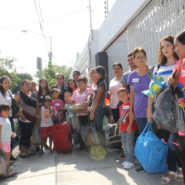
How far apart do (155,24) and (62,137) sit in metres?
3.17

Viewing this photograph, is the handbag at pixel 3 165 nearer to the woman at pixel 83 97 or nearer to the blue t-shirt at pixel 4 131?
the blue t-shirt at pixel 4 131

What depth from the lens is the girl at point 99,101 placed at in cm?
446

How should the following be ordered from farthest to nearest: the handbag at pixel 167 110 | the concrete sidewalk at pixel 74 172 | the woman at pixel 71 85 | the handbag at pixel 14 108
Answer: the woman at pixel 71 85 < the handbag at pixel 14 108 < the concrete sidewalk at pixel 74 172 < the handbag at pixel 167 110

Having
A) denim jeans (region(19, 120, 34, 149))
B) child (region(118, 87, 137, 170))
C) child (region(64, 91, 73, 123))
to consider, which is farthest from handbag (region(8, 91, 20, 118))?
child (region(118, 87, 137, 170))

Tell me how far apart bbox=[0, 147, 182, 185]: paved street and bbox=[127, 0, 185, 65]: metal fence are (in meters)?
2.52

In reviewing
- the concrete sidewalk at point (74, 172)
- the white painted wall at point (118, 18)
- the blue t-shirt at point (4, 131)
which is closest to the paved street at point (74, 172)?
the concrete sidewalk at point (74, 172)

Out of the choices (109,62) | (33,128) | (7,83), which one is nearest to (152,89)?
(7,83)

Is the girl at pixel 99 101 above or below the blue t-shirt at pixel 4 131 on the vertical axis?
above

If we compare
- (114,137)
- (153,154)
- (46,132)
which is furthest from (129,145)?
(46,132)

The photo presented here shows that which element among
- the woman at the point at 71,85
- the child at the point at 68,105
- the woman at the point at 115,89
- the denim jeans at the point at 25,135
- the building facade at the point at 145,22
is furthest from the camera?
the woman at the point at 71,85

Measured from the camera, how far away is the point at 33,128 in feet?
17.0

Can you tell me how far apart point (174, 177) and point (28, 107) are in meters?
3.33

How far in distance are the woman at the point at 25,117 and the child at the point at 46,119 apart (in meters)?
0.21

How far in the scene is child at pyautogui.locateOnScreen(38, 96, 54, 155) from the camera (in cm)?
519
